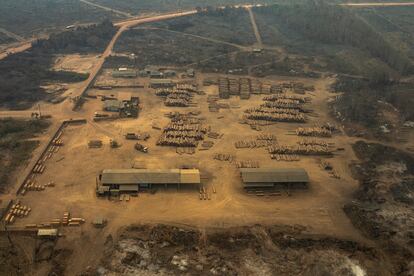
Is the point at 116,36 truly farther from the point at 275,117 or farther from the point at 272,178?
the point at 272,178

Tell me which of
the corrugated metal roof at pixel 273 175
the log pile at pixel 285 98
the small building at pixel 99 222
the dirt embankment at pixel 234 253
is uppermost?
the log pile at pixel 285 98

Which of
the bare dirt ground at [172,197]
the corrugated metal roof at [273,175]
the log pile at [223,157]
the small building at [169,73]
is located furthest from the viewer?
the small building at [169,73]

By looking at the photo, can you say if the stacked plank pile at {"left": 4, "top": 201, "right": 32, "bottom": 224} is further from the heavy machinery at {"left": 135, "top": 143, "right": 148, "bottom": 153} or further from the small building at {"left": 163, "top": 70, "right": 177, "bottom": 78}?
the small building at {"left": 163, "top": 70, "right": 177, "bottom": 78}

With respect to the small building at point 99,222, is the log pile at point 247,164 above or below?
above

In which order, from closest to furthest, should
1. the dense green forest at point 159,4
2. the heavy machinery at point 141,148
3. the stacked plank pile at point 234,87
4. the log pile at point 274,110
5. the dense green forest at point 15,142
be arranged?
the dense green forest at point 15,142 → the heavy machinery at point 141,148 → the log pile at point 274,110 → the stacked plank pile at point 234,87 → the dense green forest at point 159,4

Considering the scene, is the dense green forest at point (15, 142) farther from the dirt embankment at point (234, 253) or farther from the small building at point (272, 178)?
Result: the small building at point (272, 178)

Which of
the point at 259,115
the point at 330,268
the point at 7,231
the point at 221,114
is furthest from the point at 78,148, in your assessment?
the point at 330,268

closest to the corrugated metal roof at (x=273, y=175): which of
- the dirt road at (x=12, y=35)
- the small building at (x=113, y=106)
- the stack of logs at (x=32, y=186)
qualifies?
the stack of logs at (x=32, y=186)

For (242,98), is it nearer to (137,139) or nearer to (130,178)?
(137,139)
